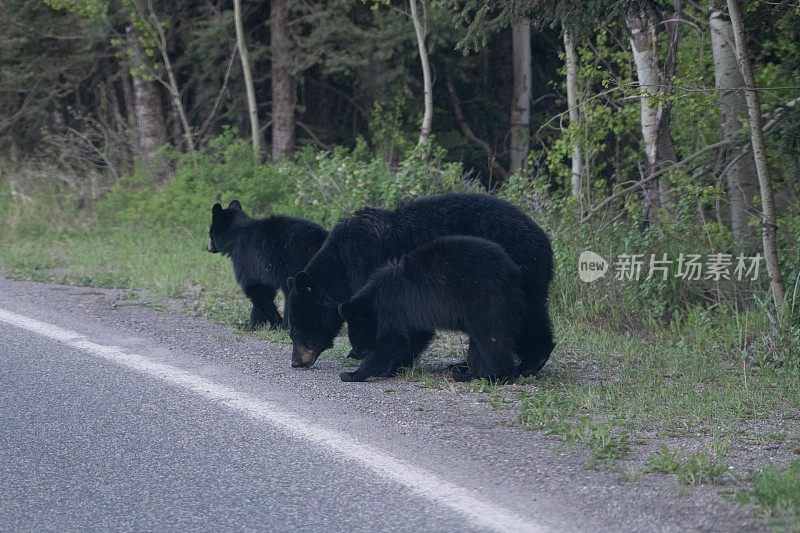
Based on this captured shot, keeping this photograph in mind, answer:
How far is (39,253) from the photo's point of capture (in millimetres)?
12719

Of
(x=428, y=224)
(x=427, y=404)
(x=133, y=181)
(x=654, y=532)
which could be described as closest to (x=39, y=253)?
(x=133, y=181)

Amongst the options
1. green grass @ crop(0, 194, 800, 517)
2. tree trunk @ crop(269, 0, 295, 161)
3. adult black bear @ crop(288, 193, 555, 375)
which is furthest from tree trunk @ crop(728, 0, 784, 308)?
tree trunk @ crop(269, 0, 295, 161)

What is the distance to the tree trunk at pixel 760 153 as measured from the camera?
23.5 ft

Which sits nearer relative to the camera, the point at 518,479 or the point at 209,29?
the point at 518,479

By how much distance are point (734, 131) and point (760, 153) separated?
5.81 feet

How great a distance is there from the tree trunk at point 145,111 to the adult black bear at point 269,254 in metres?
9.39

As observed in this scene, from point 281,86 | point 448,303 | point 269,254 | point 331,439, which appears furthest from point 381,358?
point 281,86

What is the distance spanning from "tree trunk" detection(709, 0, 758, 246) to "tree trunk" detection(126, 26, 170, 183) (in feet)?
35.7

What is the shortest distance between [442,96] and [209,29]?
180 inches

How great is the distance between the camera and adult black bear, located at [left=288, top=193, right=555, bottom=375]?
6770 mm

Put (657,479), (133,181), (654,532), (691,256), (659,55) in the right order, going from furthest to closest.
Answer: (133,181), (659,55), (691,256), (657,479), (654,532)

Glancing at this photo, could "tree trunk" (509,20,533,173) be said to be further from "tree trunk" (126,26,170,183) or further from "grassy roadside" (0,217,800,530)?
"grassy roadside" (0,217,800,530)

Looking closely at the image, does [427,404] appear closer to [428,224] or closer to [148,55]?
[428,224]
